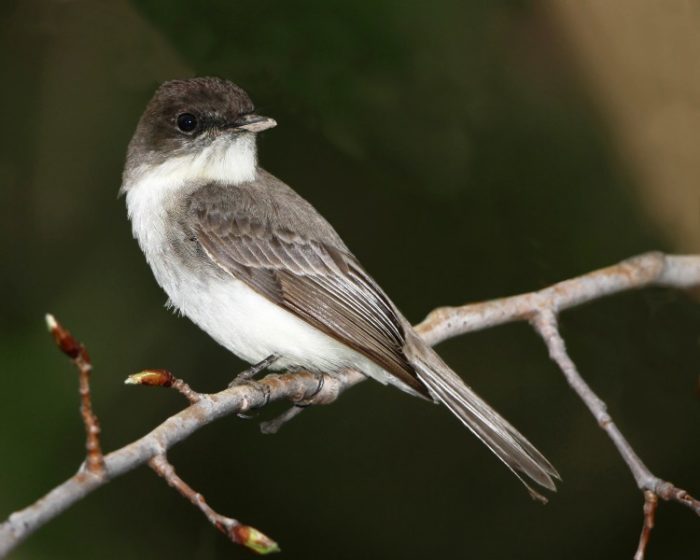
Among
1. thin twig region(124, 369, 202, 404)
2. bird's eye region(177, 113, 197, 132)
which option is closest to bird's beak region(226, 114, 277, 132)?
bird's eye region(177, 113, 197, 132)

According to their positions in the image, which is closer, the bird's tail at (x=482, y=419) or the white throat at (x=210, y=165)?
the bird's tail at (x=482, y=419)

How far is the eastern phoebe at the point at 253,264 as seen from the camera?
372cm

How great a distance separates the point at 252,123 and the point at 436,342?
105 cm

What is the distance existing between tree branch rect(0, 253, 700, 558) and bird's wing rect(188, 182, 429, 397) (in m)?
0.20

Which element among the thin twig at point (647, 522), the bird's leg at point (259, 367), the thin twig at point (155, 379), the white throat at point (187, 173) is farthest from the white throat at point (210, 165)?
the thin twig at point (647, 522)

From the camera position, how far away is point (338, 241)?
426 cm

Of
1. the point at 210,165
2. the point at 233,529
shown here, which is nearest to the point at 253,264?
the point at 210,165

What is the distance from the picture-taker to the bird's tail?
3.51m

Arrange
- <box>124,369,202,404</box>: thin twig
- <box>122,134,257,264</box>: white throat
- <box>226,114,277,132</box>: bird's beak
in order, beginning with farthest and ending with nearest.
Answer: <box>122,134,257,264</box>: white throat, <box>226,114,277,132</box>: bird's beak, <box>124,369,202,404</box>: thin twig

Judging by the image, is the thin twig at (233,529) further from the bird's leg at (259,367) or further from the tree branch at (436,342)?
the bird's leg at (259,367)

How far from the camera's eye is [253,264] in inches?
156

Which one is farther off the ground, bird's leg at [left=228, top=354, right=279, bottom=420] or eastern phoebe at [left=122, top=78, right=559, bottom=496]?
eastern phoebe at [left=122, top=78, right=559, bottom=496]

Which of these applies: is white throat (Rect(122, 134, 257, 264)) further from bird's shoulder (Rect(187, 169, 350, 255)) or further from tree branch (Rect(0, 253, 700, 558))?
tree branch (Rect(0, 253, 700, 558))

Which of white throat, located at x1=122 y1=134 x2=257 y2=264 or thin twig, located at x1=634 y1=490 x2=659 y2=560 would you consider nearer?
thin twig, located at x1=634 y1=490 x2=659 y2=560
